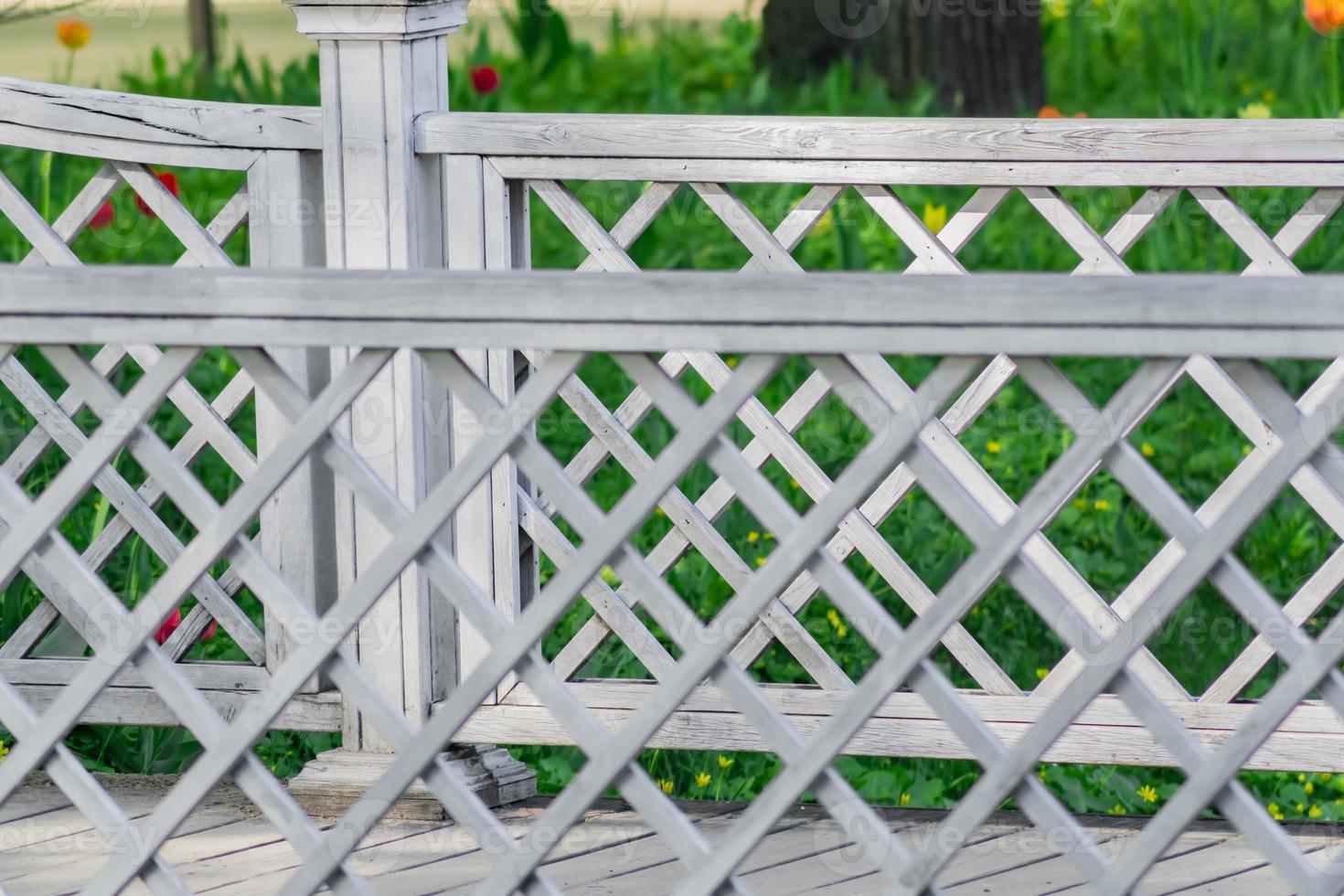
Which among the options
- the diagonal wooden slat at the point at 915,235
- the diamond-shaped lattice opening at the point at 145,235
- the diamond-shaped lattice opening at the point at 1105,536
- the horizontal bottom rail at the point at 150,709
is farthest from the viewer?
the diamond-shaped lattice opening at the point at 145,235

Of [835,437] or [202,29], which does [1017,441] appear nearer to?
[835,437]

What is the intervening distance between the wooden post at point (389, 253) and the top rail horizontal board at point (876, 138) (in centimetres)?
6

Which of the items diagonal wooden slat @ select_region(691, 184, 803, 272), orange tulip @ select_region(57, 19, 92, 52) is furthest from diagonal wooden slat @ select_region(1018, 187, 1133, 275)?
orange tulip @ select_region(57, 19, 92, 52)

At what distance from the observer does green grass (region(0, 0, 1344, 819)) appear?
2.67 meters

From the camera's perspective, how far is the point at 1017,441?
373 cm

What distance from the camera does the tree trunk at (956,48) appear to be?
5.99 m

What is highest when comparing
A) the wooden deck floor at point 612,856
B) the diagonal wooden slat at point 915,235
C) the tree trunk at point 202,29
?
the tree trunk at point 202,29

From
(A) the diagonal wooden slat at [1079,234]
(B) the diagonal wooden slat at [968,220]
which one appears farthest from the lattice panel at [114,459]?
(A) the diagonal wooden slat at [1079,234]

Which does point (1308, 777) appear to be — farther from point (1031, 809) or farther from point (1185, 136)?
point (1031, 809)

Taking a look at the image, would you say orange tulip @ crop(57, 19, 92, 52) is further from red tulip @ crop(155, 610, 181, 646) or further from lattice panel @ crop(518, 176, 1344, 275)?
lattice panel @ crop(518, 176, 1344, 275)

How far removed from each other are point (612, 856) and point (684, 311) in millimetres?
1112

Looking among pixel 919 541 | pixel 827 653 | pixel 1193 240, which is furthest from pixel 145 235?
pixel 1193 240

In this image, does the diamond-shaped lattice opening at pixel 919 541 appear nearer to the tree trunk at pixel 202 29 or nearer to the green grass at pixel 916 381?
the green grass at pixel 916 381

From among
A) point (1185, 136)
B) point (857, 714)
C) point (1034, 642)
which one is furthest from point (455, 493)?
point (1034, 642)
